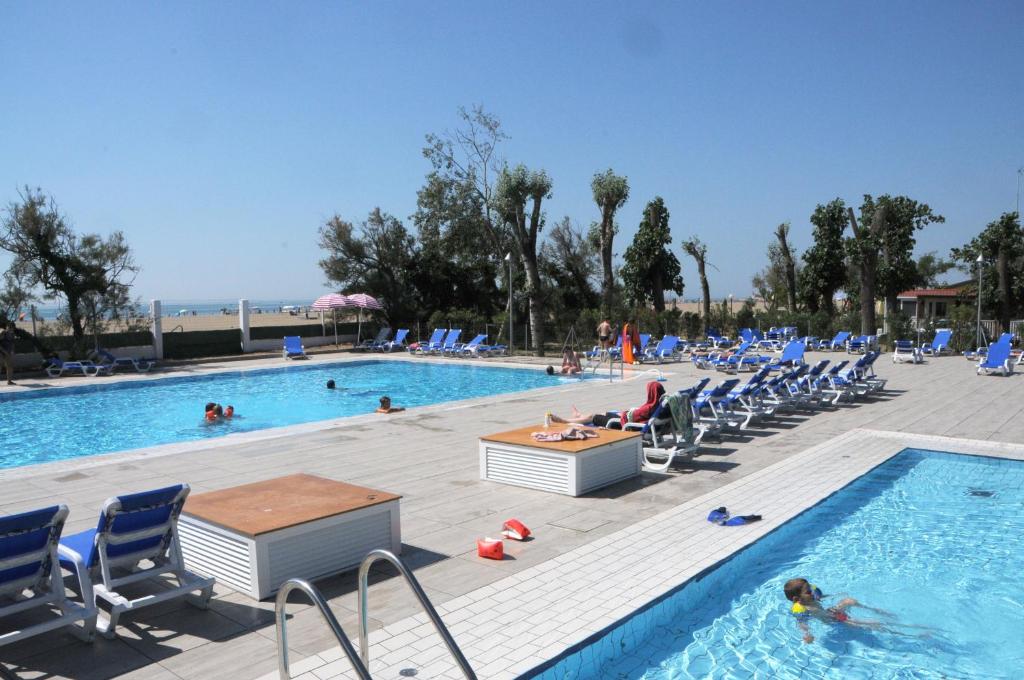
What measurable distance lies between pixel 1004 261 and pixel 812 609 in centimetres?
3269

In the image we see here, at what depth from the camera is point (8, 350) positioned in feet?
58.0

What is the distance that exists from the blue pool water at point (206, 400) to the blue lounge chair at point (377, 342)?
338 centimetres

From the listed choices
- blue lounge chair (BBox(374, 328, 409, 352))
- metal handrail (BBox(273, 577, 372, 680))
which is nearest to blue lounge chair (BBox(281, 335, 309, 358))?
blue lounge chair (BBox(374, 328, 409, 352))

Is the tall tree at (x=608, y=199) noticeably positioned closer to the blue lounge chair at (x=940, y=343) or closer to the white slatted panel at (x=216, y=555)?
the blue lounge chair at (x=940, y=343)

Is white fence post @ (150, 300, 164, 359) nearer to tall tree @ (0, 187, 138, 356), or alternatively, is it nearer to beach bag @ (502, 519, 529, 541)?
tall tree @ (0, 187, 138, 356)

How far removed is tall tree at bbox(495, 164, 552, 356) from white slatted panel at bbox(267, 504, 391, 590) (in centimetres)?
1923

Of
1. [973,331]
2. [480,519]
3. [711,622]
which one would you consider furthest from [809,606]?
[973,331]

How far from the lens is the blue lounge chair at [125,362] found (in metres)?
20.0

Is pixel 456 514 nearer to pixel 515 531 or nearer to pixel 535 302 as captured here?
pixel 515 531

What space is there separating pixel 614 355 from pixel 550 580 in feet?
58.0

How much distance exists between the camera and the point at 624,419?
877 cm

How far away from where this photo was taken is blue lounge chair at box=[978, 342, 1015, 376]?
1742 cm

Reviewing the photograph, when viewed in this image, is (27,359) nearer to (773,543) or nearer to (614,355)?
(614,355)

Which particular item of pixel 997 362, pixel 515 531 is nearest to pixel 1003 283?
pixel 997 362
